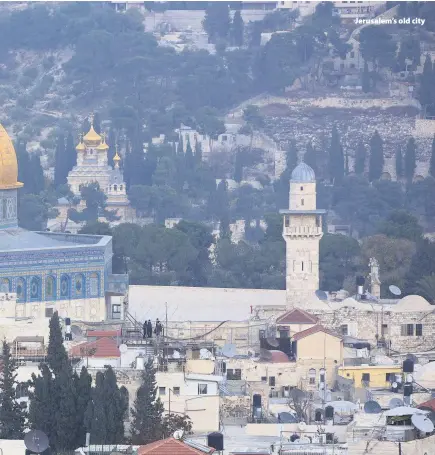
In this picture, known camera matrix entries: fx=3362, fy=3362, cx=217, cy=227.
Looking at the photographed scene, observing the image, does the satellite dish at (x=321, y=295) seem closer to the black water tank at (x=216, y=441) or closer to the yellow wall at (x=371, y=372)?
the yellow wall at (x=371, y=372)

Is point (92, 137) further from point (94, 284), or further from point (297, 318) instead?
point (297, 318)

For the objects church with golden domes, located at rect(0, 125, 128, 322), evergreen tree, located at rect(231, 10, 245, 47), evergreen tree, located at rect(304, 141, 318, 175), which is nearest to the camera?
church with golden domes, located at rect(0, 125, 128, 322)

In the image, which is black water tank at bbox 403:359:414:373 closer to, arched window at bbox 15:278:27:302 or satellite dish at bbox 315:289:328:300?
satellite dish at bbox 315:289:328:300

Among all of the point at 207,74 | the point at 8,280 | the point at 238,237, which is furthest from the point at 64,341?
the point at 207,74

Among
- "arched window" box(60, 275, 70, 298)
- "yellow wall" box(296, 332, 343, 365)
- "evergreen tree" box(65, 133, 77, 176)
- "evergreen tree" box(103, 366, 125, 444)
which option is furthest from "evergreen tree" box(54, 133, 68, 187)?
"evergreen tree" box(103, 366, 125, 444)

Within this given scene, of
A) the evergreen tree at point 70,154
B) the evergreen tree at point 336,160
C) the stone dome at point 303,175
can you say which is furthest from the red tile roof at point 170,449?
the evergreen tree at point 70,154

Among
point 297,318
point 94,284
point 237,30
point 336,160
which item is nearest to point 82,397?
point 297,318

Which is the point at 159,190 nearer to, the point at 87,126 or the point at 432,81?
the point at 87,126
